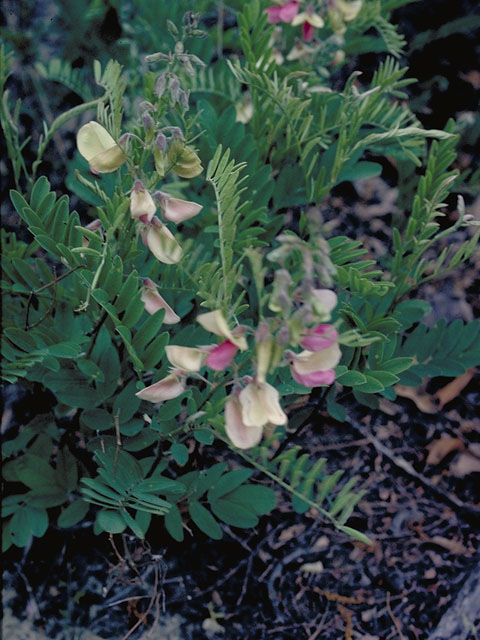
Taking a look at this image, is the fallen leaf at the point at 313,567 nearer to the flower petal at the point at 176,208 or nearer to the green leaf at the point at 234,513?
the green leaf at the point at 234,513

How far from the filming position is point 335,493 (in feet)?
3.94

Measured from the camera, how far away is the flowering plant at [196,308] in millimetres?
727

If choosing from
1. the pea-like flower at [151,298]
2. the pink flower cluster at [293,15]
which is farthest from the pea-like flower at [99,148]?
the pink flower cluster at [293,15]

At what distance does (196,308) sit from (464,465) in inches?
25.2

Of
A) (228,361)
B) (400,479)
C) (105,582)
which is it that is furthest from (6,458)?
(400,479)

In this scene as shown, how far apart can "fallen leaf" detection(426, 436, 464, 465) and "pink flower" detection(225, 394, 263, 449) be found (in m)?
0.73

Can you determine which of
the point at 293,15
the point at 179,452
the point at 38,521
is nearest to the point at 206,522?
the point at 179,452

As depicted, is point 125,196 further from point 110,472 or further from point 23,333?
point 110,472

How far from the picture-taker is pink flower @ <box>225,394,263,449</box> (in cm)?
68

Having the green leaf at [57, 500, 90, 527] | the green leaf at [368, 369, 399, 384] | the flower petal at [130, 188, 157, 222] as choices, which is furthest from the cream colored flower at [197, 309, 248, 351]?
the green leaf at [57, 500, 90, 527]

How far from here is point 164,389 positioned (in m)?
0.74

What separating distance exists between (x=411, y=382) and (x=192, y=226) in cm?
47

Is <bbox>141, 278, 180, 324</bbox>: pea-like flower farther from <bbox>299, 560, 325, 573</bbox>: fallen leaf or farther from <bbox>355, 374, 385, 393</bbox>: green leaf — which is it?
<bbox>299, 560, 325, 573</bbox>: fallen leaf

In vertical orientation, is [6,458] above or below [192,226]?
below
